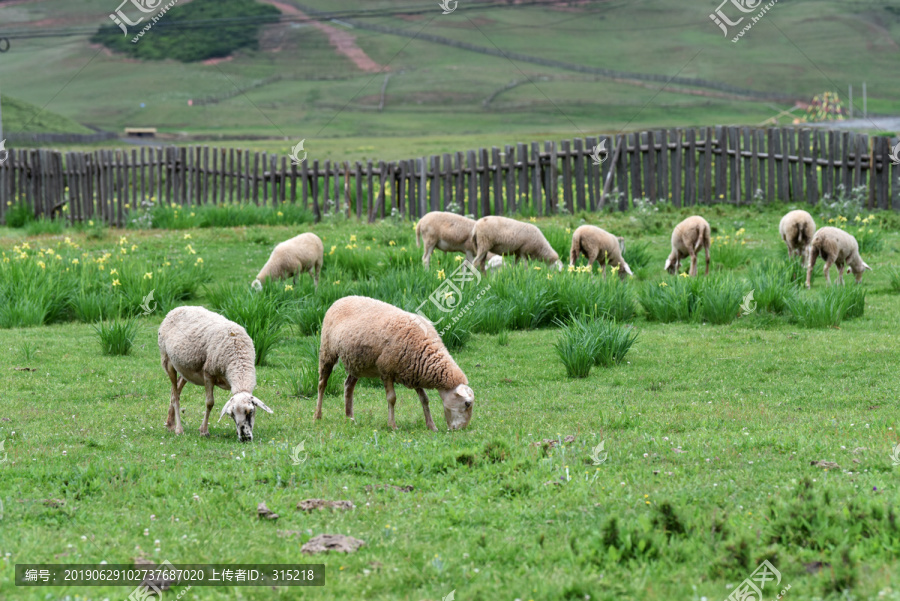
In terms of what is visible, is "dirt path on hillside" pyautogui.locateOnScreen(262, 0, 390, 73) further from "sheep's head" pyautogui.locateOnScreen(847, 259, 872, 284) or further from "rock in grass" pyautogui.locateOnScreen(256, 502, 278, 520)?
"rock in grass" pyautogui.locateOnScreen(256, 502, 278, 520)

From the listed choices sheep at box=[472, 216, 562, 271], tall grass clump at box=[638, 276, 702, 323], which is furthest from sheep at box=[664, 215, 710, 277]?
tall grass clump at box=[638, 276, 702, 323]

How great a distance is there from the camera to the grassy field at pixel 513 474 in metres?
4.39

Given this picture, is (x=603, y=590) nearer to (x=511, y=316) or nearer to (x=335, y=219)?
(x=511, y=316)

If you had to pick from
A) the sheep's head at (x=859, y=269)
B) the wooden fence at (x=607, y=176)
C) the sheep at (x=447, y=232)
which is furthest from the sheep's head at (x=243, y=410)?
the wooden fence at (x=607, y=176)

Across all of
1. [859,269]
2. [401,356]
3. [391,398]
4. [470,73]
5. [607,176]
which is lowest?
[859,269]

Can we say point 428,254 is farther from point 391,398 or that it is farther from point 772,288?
point 391,398

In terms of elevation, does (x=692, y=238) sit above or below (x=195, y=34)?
below

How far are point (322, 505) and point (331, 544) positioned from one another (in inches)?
24.6

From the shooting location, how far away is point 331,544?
475 cm

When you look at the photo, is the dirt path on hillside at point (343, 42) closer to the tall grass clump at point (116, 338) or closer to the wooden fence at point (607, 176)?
the wooden fence at point (607, 176)

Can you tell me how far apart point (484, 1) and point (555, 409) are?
124 meters

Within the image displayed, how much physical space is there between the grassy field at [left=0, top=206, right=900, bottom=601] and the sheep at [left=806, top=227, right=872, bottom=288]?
94.5 inches

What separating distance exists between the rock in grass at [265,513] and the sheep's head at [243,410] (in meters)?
1.29

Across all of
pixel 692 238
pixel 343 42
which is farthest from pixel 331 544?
pixel 343 42
